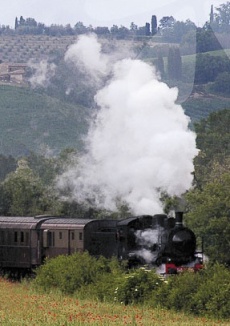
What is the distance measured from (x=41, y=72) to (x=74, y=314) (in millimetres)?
150357

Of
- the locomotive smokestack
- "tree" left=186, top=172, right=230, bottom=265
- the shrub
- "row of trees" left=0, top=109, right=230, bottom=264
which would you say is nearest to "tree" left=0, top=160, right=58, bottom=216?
"row of trees" left=0, top=109, right=230, bottom=264

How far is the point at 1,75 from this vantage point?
592 feet

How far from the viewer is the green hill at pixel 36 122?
151m

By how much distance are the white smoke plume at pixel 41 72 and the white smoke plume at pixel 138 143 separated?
9027 centimetres

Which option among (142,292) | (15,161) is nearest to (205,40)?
(15,161)

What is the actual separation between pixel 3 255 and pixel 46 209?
23780 mm

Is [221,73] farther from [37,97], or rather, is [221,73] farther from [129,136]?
[129,136]

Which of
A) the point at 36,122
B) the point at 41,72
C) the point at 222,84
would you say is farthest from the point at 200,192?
the point at 41,72

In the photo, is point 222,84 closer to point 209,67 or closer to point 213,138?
point 209,67

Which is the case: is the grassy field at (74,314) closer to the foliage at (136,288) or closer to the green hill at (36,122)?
the foliage at (136,288)

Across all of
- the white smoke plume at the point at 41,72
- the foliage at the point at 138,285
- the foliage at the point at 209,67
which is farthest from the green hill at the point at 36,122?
the foliage at the point at 138,285

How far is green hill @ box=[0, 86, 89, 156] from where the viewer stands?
151 meters

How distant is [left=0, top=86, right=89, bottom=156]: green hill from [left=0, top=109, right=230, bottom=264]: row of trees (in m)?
27.5

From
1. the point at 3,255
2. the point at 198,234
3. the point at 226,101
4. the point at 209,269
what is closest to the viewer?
the point at 209,269
